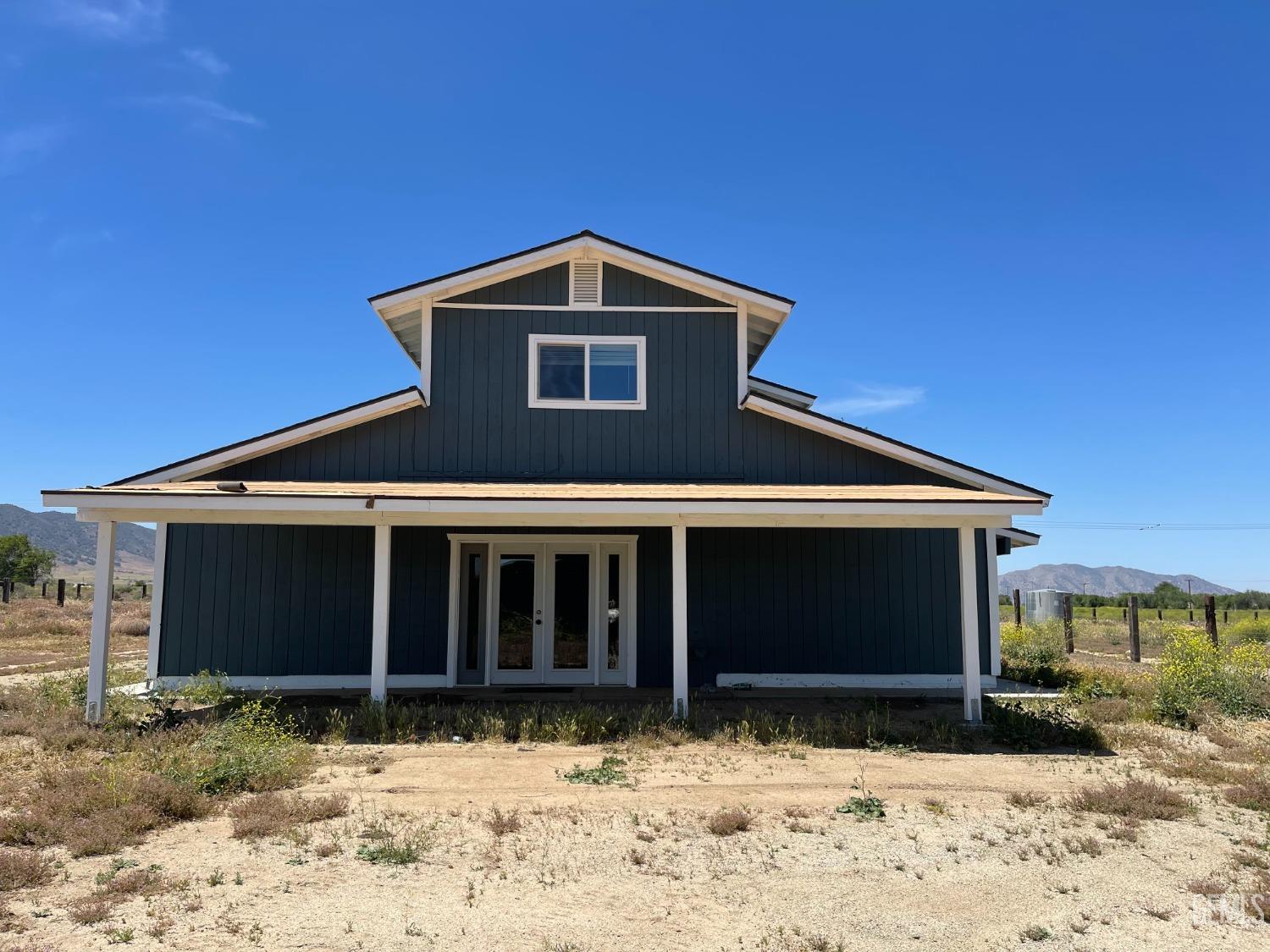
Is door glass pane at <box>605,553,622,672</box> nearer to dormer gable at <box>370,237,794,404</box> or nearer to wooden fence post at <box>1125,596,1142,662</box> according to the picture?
dormer gable at <box>370,237,794,404</box>

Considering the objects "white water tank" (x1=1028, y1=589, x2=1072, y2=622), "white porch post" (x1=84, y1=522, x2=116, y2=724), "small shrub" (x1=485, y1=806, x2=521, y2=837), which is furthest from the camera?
"white water tank" (x1=1028, y1=589, x2=1072, y2=622)

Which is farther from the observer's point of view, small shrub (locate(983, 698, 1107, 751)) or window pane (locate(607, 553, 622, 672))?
window pane (locate(607, 553, 622, 672))

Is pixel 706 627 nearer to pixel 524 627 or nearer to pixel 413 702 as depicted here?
pixel 524 627

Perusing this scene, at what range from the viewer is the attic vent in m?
14.5

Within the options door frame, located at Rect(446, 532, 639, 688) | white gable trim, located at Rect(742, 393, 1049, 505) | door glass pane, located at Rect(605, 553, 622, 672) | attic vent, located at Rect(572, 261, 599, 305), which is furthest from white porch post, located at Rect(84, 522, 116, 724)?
white gable trim, located at Rect(742, 393, 1049, 505)

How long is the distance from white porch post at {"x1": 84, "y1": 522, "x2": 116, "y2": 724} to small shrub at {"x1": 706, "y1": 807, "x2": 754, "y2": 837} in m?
7.64

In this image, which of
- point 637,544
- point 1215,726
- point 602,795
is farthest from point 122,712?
point 1215,726

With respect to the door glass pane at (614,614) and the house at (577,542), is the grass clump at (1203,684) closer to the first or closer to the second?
the house at (577,542)

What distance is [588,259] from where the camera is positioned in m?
14.4

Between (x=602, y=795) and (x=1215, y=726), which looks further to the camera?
(x=1215, y=726)

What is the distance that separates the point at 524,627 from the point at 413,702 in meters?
2.51

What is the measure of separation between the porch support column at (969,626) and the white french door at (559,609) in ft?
16.7

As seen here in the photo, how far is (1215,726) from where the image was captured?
11.1 m

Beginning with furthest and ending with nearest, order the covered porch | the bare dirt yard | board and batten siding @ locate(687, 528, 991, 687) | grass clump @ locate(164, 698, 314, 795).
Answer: board and batten siding @ locate(687, 528, 991, 687), the covered porch, grass clump @ locate(164, 698, 314, 795), the bare dirt yard
